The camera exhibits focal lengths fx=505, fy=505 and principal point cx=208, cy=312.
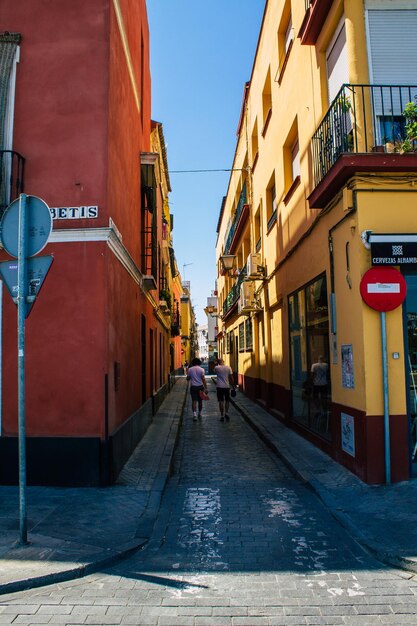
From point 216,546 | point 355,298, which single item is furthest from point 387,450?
point 216,546

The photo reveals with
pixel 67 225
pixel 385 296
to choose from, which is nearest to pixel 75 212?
pixel 67 225

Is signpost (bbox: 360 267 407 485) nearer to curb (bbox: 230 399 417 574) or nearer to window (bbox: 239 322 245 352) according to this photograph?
curb (bbox: 230 399 417 574)

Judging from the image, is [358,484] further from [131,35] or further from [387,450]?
[131,35]

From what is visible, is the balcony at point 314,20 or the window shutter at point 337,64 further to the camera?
the balcony at point 314,20

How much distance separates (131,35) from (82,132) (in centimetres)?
430

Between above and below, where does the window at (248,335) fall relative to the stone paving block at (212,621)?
above

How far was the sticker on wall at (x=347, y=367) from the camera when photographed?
7.07m

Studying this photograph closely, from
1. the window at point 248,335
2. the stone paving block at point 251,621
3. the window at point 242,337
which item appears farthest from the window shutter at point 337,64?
the window at point 242,337

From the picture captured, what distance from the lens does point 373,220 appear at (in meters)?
6.68

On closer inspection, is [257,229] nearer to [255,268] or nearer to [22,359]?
[255,268]

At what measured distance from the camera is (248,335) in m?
19.8

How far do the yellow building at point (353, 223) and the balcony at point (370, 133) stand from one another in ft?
0.05

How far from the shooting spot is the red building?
678cm

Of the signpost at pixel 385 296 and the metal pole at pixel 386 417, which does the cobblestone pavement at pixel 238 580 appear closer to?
the metal pole at pixel 386 417
